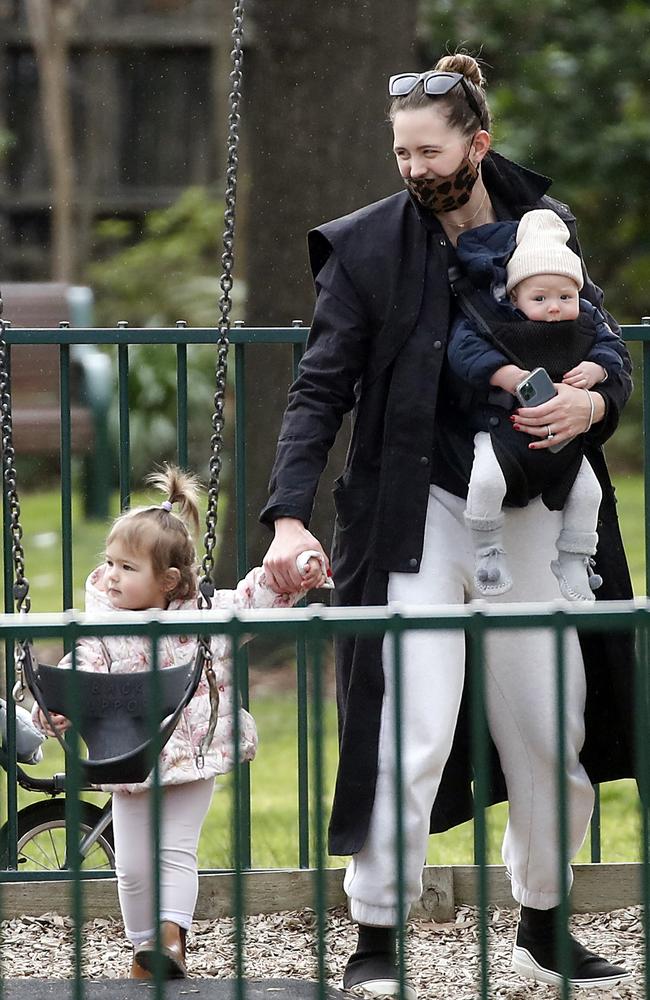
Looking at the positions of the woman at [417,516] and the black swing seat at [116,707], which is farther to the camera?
the woman at [417,516]

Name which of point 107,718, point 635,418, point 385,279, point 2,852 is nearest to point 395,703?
point 107,718

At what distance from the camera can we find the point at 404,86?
339 cm

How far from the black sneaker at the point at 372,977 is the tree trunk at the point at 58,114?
14541mm

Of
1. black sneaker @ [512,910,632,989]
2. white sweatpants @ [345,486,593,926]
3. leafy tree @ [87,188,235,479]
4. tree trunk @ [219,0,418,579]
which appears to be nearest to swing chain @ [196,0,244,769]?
white sweatpants @ [345,486,593,926]

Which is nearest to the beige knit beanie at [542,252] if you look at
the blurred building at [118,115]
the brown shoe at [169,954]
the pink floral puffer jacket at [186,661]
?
the pink floral puffer jacket at [186,661]

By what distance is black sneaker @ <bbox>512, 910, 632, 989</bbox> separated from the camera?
3.68 meters

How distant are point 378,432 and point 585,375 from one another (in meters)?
0.43

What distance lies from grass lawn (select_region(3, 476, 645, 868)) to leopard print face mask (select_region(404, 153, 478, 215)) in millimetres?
1030

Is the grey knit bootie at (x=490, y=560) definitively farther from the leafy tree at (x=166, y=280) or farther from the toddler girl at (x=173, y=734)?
the leafy tree at (x=166, y=280)

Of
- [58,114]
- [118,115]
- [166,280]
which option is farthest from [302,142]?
[118,115]

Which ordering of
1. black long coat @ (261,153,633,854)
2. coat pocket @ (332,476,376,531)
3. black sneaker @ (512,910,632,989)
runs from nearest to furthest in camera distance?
black long coat @ (261,153,633,854)
coat pocket @ (332,476,376,531)
black sneaker @ (512,910,632,989)

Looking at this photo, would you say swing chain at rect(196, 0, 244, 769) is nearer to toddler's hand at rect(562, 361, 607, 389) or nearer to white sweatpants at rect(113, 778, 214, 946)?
white sweatpants at rect(113, 778, 214, 946)

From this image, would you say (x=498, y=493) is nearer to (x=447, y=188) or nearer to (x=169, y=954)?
(x=447, y=188)

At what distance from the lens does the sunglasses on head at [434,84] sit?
3355 millimetres
